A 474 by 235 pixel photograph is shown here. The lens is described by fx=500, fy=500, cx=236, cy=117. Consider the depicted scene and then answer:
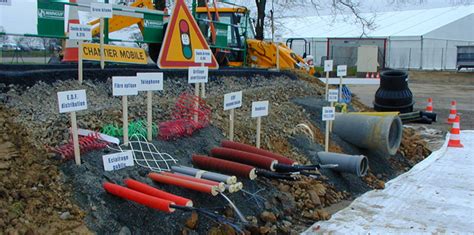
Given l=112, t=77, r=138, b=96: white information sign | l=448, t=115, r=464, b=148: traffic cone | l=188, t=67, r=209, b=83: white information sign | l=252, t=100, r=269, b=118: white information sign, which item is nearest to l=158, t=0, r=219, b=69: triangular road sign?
l=188, t=67, r=209, b=83: white information sign

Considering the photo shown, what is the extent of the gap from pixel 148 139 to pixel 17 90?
1.84 meters

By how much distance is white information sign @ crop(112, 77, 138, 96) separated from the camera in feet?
14.9

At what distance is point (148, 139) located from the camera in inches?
199

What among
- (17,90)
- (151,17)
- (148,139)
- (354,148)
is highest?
(151,17)

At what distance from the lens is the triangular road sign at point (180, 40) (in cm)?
749

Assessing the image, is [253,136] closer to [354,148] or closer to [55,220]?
[354,148]

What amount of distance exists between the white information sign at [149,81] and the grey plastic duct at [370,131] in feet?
11.8

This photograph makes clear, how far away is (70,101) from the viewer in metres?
4.13

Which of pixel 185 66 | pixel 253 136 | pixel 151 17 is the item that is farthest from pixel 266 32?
pixel 253 136

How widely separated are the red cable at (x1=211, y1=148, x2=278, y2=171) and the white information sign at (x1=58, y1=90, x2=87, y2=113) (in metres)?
1.59

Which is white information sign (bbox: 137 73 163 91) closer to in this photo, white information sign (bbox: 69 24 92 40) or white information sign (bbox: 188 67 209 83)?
white information sign (bbox: 188 67 209 83)

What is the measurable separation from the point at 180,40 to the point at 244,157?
358cm

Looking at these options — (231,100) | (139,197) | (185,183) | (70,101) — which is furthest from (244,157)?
(70,101)

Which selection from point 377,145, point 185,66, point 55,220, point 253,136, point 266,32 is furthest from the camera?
point 266,32
